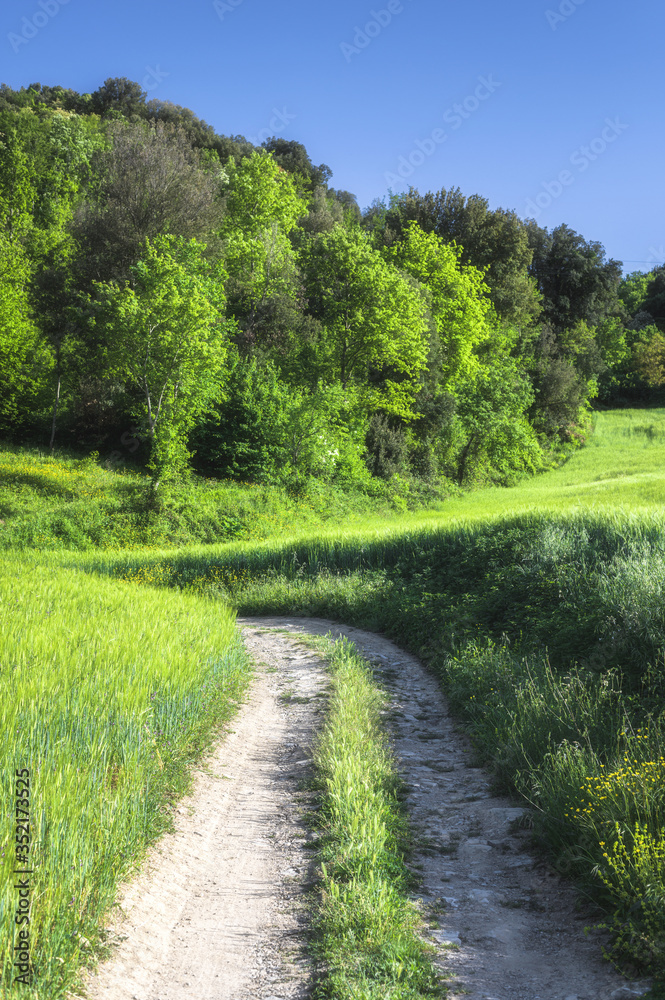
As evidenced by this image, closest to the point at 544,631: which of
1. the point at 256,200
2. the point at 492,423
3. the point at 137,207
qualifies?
the point at 137,207

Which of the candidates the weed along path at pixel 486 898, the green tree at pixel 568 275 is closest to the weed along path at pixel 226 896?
the weed along path at pixel 486 898

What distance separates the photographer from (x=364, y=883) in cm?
409

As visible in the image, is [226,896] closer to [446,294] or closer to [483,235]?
[446,294]

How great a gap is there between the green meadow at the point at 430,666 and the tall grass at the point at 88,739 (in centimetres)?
2

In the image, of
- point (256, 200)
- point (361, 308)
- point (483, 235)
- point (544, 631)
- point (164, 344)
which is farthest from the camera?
point (483, 235)

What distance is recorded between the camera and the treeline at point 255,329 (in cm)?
Result: 2859

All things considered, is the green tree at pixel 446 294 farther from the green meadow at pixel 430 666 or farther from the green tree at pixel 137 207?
the green meadow at pixel 430 666

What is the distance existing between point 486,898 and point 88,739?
9.71ft

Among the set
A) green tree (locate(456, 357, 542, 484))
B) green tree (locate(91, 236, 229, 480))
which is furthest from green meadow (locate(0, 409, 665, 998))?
green tree (locate(456, 357, 542, 484))

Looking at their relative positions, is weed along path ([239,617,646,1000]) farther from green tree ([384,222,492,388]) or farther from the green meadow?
green tree ([384,222,492,388])

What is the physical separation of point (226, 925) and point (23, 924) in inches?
Result: 52.8

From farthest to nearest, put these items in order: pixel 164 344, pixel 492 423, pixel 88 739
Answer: pixel 492 423
pixel 164 344
pixel 88 739

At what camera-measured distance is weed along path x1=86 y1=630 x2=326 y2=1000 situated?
3293mm

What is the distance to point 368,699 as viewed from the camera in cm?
824
